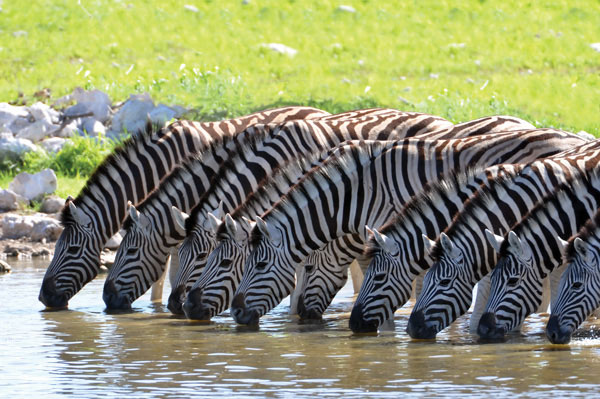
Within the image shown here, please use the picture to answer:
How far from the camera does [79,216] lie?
14141mm

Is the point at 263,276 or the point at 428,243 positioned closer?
the point at 428,243

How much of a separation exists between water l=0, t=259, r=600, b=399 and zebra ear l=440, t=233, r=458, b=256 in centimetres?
71

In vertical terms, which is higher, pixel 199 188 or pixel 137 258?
pixel 199 188

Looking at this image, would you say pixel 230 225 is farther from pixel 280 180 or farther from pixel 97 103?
pixel 97 103

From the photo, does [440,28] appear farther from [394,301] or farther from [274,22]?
[394,301]

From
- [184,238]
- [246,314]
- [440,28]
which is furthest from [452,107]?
[246,314]

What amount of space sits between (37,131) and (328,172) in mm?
11891

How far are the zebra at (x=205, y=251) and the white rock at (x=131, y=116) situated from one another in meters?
9.78

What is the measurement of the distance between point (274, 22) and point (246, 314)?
21.5 metres

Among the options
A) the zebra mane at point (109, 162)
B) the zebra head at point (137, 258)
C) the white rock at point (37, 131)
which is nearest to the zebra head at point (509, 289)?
the zebra head at point (137, 258)

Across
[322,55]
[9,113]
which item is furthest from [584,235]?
[322,55]

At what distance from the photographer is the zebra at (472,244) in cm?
1045

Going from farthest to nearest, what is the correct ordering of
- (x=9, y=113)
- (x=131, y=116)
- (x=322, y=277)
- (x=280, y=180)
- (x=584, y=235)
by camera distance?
(x=9, y=113) < (x=131, y=116) < (x=280, y=180) < (x=322, y=277) < (x=584, y=235)

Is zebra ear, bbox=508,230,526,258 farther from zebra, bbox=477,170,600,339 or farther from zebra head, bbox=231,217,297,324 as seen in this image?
zebra head, bbox=231,217,297,324
